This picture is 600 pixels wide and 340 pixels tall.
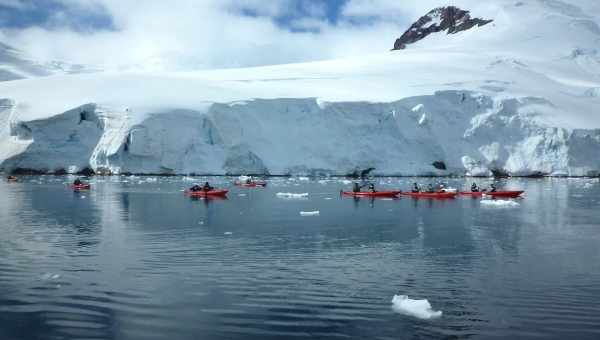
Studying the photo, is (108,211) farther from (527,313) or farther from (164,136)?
(164,136)

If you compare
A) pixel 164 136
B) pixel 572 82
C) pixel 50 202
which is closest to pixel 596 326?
pixel 50 202

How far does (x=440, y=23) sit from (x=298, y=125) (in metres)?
60.4

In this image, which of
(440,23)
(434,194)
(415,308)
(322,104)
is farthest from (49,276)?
(440,23)

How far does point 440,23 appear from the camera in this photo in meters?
102

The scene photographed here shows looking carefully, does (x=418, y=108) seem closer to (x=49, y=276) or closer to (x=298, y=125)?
(x=298, y=125)

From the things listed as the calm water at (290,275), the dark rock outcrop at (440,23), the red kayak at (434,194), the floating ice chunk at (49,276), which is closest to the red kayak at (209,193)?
the calm water at (290,275)

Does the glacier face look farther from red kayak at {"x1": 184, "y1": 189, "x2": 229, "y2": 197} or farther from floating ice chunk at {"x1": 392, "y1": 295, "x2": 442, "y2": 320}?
floating ice chunk at {"x1": 392, "y1": 295, "x2": 442, "y2": 320}

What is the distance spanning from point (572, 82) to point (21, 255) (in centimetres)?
6481

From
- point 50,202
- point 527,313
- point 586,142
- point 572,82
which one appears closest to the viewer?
point 527,313

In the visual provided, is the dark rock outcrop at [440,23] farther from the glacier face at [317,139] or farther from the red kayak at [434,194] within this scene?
the red kayak at [434,194]

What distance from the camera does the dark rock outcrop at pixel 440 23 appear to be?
94863 millimetres

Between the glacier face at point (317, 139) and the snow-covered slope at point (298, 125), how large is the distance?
83 millimetres

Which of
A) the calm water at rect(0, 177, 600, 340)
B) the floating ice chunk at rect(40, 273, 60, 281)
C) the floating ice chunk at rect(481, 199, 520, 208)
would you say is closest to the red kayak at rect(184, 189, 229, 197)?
the calm water at rect(0, 177, 600, 340)

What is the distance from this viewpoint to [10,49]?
118875mm
